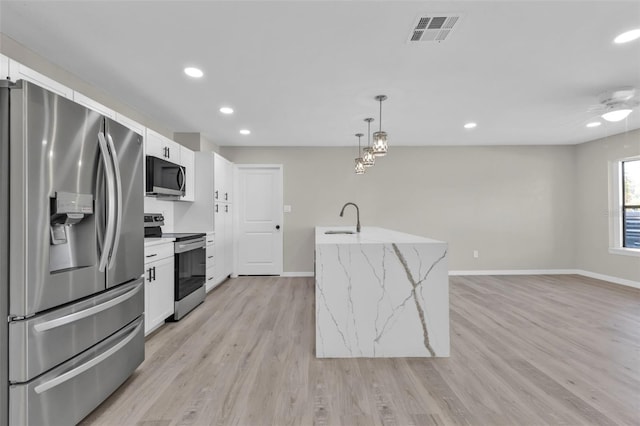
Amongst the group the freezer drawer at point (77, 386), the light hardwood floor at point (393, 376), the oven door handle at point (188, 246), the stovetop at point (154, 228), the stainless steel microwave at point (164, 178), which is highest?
the stainless steel microwave at point (164, 178)

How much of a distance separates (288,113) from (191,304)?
103 inches

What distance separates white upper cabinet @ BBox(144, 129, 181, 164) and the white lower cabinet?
1067 mm

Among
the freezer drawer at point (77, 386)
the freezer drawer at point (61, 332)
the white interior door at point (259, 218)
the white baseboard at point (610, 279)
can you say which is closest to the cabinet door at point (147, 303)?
the freezer drawer at point (77, 386)

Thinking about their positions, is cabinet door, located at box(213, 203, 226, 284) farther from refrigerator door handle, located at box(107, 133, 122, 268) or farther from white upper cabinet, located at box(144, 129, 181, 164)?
refrigerator door handle, located at box(107, 133, 122, 268)

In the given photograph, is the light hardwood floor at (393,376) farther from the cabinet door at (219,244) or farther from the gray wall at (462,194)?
the gray wall at (462,194)

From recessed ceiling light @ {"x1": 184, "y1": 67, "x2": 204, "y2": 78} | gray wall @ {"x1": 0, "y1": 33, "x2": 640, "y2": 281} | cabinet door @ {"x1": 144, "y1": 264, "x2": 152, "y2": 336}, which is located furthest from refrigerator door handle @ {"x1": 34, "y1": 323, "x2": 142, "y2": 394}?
gray wall @ {"x1": 0, "y1": 33, "x2": 640, "y2": 281}

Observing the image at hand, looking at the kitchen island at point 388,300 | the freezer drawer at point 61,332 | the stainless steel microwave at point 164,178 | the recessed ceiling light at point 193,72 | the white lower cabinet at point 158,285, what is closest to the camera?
the freezer drawer at point 61,332

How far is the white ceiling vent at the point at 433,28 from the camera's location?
1911mm

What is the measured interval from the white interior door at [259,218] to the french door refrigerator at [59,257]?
3.67 metres

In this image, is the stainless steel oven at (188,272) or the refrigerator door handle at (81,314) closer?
the refrigerator door handle at (81,314)

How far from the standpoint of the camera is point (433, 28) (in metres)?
2.02

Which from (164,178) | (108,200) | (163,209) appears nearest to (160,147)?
(164,178)

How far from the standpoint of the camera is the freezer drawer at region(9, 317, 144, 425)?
1330mm

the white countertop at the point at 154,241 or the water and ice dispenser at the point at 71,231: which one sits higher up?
the water and ice dispenser at the point at 71,231
